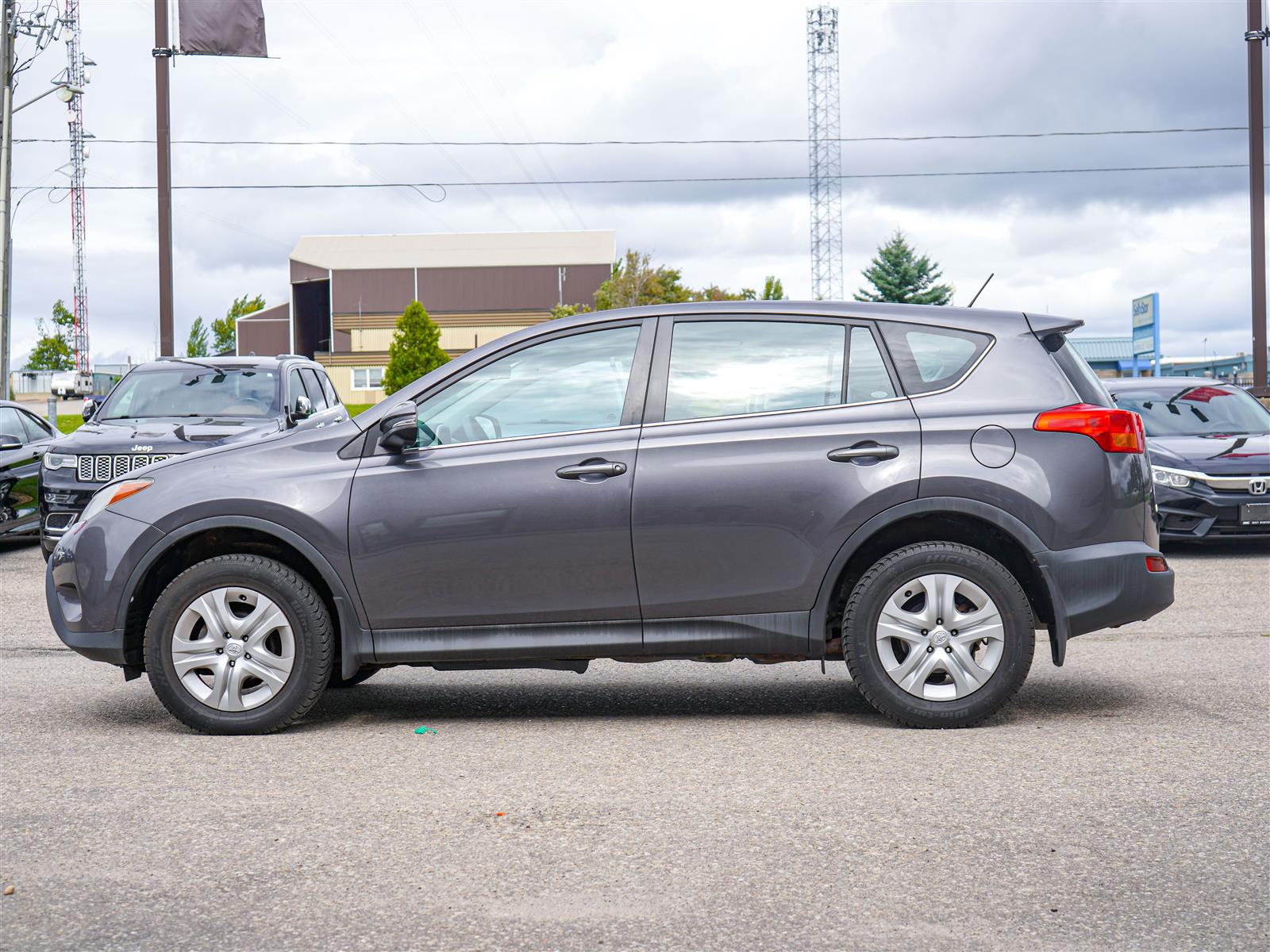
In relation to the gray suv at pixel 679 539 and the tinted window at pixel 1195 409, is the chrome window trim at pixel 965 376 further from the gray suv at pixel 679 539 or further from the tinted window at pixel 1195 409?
the tinted window at pixel 1195 409

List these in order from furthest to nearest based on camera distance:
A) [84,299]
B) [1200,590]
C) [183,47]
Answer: [84,299] < [183,47] < [1200,590]

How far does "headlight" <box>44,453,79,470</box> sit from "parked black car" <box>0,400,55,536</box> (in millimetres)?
1594

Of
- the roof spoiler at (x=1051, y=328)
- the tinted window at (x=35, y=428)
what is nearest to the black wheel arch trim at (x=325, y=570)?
the roof spoiler at (x=1051, y=328)

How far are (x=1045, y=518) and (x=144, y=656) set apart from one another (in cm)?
377

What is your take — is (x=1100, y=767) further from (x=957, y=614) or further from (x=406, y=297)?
(x=406, y=297)

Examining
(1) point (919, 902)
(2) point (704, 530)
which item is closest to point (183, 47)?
(2) point (704, 530)

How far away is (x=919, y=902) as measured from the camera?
11.9ft

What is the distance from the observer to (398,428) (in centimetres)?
564

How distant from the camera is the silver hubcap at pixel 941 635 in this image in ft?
18.3

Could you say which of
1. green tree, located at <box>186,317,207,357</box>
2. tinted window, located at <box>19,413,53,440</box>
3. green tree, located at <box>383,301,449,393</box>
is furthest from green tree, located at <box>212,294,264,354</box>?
tinted window, located at <box>19,413,53,440</box>

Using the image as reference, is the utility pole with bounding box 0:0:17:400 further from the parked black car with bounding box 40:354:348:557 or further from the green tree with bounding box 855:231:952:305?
the green tree with bounding box 855:231:952:305

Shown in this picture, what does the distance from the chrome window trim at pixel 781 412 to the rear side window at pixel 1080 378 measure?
707 mm

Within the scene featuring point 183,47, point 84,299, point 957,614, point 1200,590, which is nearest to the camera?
point 957,614

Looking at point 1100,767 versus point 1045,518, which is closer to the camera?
point 1100,767
